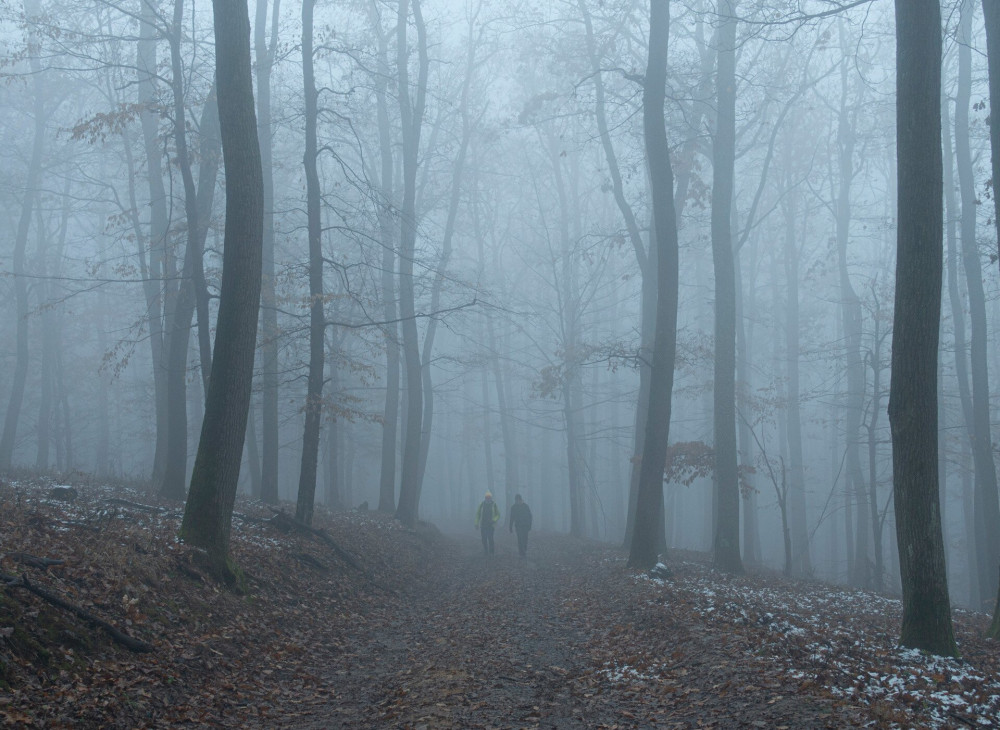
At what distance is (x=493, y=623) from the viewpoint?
35.0ft

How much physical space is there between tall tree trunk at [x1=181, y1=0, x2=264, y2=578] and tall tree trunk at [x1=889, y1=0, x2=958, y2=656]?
24.0 ft

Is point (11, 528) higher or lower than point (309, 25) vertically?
lower

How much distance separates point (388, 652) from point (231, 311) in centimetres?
455

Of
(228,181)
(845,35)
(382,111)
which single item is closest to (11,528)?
(228,181)

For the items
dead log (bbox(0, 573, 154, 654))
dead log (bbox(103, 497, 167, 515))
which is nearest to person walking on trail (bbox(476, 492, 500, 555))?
dead log (bbox(103, 497, 167, 515))

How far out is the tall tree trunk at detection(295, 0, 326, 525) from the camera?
1421 centimetres

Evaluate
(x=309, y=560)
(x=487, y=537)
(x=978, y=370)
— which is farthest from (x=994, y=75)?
(x=487, y=537)

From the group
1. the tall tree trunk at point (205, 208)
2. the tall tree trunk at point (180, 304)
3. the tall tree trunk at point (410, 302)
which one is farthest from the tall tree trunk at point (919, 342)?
the tall tree trunk at point (410, 302)

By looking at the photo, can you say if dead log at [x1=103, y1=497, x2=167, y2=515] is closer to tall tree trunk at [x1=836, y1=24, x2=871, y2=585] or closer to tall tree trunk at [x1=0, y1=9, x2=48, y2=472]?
tall tree trunk at [x1=0, y1=9, x2=48, y2=472]

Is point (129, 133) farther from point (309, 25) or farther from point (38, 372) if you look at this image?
point (38, 372)

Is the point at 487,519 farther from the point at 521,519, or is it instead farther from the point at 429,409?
the point at 429,409

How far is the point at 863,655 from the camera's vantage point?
24.3ft

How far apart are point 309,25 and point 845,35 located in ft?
71.9

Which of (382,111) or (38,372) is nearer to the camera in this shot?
(382,111)
